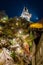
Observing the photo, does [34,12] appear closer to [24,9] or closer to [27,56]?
[24,9]

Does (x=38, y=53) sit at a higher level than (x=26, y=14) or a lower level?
lower

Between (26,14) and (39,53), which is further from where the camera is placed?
(26,14)

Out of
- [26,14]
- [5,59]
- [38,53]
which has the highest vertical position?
[26,14]

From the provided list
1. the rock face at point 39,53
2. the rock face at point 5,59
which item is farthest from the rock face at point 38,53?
the rock face at point 5,59

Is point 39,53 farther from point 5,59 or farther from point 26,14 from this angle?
point 26,14

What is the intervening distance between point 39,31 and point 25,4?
1300 mm

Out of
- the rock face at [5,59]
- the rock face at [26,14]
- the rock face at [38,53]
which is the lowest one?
the rock face at [5,59]

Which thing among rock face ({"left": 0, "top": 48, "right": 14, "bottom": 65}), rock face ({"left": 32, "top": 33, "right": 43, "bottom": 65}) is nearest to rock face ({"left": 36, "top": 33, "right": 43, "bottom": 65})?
rock face ({"left": 32, "top": 33, "right": 43, "bottom": 65})

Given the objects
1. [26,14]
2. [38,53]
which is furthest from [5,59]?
[38,53]

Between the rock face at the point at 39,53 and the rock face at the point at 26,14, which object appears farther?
the rock face at the point at 26,14

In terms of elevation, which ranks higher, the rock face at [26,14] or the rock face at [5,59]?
the rock face at [26,14]

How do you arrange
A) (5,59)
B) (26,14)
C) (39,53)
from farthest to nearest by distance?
(26,14), (5,59), (39,53)

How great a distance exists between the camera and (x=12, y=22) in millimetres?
4512

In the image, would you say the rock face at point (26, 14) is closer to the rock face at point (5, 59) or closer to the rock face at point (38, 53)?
the rock face at point (5, 59)
